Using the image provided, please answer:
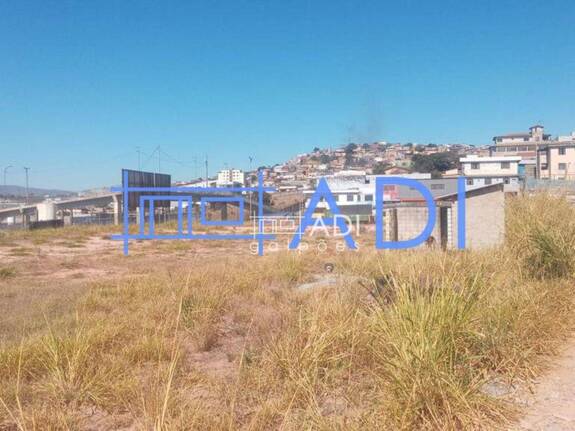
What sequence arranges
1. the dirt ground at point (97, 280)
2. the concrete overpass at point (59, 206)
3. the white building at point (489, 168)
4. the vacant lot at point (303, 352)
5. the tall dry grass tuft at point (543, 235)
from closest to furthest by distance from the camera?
the vacant lot at point (303, 352) → the dirt ground at point (97, 280) → the tall dry grass tuft at point (543, 235) → the concrete overpass at point (59, 206) → the white building at point (489, 168)

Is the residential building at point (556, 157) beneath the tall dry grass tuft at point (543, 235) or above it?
above

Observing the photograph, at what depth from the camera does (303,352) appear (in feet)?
12.3

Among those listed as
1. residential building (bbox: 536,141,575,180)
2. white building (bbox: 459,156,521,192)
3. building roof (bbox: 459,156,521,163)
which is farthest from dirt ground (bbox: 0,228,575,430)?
residential building (bbox: 536,141,575,180)

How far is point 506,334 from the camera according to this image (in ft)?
12.7

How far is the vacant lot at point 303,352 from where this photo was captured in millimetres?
2893

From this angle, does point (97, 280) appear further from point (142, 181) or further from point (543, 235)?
point (142, 181)

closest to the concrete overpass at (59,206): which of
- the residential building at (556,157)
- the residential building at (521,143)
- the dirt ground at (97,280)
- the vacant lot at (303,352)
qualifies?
the dirt ground at (97,280)

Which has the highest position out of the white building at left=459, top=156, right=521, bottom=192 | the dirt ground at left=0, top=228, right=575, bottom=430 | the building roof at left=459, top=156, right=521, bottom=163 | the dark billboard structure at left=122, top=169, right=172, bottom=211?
the building roof at left=459, top=156, right=521, bottom=163

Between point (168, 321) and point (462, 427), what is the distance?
3.55 metres

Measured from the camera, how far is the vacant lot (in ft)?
9.49

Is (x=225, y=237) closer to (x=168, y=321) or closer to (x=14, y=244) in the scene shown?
(x=14, y=244)

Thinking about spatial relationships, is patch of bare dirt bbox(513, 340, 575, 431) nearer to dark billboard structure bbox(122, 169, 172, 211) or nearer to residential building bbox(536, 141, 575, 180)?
dark billboard structure bbox(122, 169, 172, 211)

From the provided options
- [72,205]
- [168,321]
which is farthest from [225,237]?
[72,205]

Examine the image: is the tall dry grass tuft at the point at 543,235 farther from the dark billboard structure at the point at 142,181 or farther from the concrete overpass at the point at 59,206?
the concrete overpass at the point at 59,206
